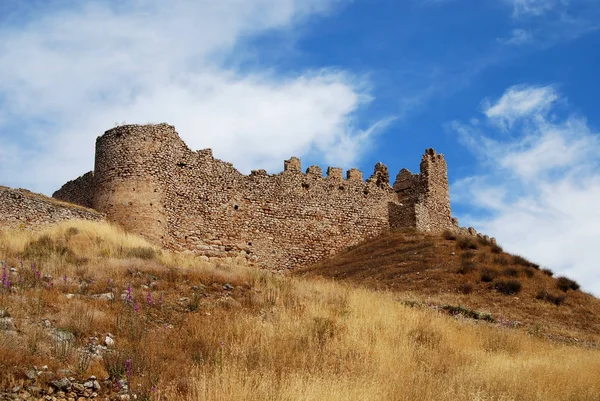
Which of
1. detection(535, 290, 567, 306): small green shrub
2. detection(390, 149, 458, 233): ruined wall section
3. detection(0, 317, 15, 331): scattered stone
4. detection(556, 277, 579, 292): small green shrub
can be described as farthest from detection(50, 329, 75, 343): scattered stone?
detection(390, 149, 458, 233): ruined wall section

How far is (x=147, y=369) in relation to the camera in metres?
7.97

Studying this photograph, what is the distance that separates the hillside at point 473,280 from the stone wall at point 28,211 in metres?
10.3

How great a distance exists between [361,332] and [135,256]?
23.5 ft

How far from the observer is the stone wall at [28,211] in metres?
20.5

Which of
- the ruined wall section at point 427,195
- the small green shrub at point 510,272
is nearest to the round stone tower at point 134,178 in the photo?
the small green shrub at point 510,272

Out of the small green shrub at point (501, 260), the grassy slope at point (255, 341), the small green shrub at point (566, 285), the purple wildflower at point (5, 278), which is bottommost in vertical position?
the grassy slope at point (255, 341)

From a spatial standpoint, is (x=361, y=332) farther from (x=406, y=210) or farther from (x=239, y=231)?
(x=406, y=210)

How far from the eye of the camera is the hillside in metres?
18.7

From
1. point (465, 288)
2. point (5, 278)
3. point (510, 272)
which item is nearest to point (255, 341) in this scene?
point (5, 278)

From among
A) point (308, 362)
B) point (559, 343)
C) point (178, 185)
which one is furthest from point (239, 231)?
point (308, 362)

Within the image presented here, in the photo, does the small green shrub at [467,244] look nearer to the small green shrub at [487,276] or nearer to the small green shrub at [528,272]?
the small green shrub at [528,272]

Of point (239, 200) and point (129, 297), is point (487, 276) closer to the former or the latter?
point (239, 200)

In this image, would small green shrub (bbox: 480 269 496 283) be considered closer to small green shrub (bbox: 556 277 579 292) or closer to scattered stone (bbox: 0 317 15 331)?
small green shrub (bbox: 556 277 579 292)

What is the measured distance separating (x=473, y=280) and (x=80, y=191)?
55.3ft
